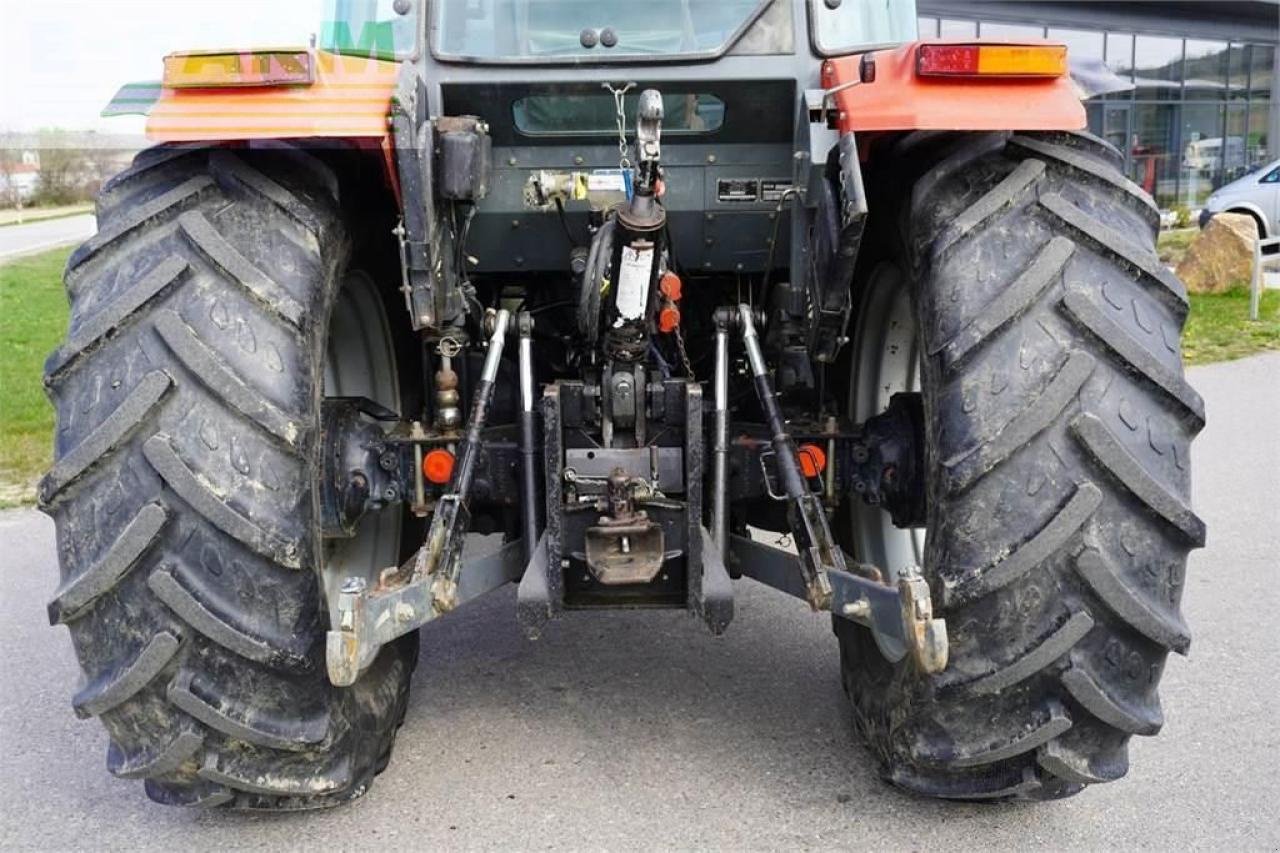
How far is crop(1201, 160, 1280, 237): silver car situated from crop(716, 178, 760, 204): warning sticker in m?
17.4

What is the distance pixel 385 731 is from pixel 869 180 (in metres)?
1.96

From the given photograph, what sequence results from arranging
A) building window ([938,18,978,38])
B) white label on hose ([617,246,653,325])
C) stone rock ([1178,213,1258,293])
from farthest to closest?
building window ([938,18,978,38]), stone rock ([1178,213,1258,293]), white label on hose ([617,246,653,325])

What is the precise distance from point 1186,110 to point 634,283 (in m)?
25.4

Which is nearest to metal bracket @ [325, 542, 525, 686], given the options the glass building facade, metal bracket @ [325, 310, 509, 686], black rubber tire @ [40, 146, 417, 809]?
metal bracket @ [325, 310, 509, 686]

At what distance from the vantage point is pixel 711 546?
3.21 m

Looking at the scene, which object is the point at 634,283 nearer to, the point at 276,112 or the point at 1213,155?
the point at 276,112

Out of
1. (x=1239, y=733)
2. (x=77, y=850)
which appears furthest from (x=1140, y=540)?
(x=77, y=850)

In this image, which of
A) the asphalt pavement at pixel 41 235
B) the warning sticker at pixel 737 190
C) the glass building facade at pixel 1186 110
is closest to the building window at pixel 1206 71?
the glass building facade at pixel 1186 110

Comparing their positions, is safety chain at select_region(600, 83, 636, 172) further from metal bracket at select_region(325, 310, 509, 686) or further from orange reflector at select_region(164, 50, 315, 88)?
orange reflector at select_region(164, 50, 315, 88)

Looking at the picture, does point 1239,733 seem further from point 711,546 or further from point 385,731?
point 385,731

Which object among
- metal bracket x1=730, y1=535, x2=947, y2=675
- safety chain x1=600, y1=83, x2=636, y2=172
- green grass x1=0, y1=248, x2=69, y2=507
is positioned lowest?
green grass x1=0, y1=248, x2=69, y2=507

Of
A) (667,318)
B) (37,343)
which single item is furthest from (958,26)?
(667,318)

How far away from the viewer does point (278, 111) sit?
2773mm

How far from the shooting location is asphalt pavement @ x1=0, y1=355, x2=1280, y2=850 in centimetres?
320
